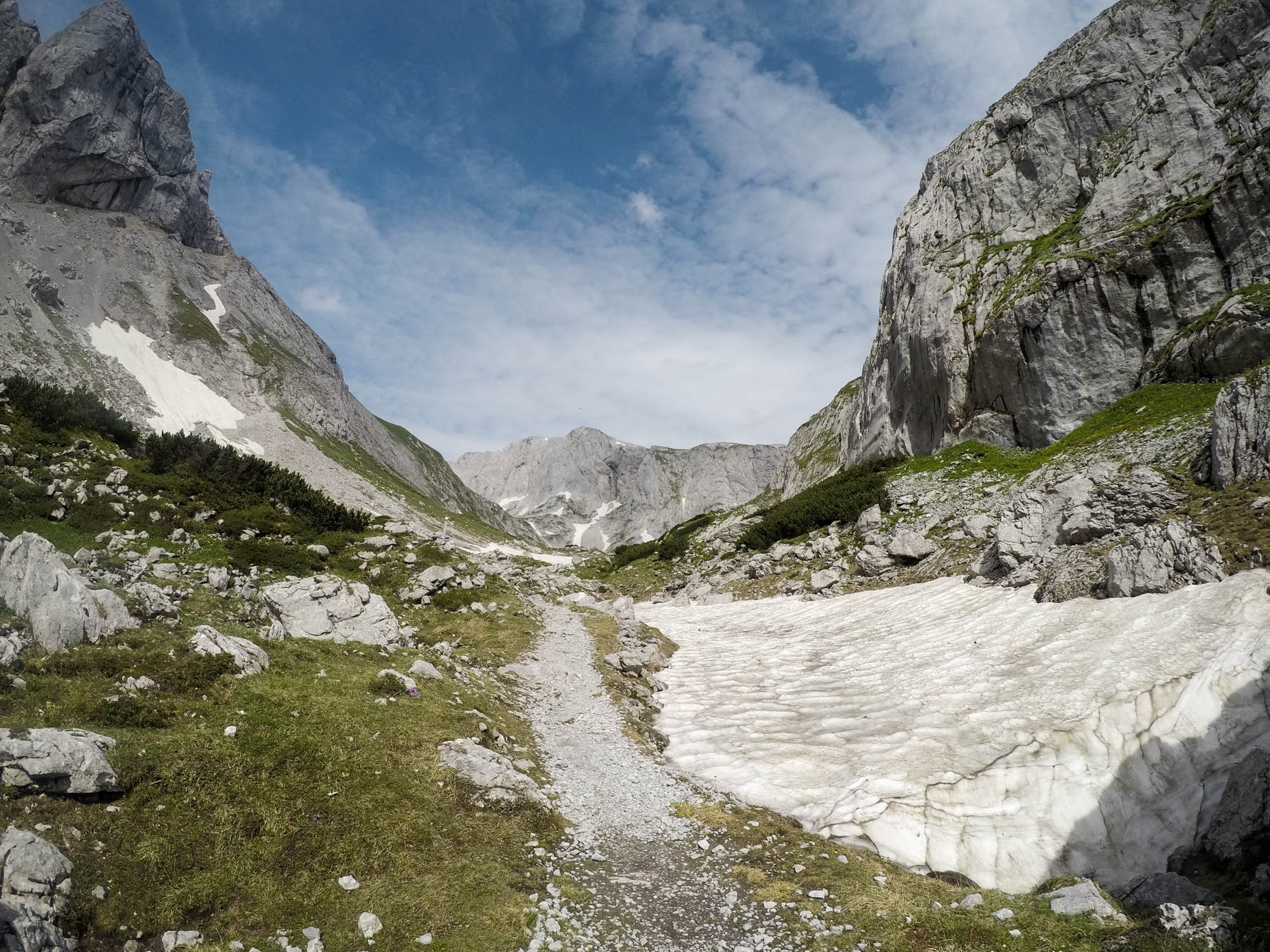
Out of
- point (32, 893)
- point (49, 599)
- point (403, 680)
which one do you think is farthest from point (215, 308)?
point (32, 893)

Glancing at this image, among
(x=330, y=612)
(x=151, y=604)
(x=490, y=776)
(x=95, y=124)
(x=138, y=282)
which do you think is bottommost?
(x=490, y=776)

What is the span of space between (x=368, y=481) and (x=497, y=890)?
396 feet

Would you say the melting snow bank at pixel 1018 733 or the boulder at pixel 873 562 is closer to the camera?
the melting snow bank at pixel 1018 733

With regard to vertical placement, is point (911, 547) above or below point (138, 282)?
below

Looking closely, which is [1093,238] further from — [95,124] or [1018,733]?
[95,124]

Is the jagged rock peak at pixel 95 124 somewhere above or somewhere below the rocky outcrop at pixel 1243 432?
above

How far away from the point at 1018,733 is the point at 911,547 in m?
21.6

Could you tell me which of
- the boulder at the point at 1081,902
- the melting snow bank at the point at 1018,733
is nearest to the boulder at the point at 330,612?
the melting snow bank at the point at 1018,733

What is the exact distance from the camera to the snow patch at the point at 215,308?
5251 inches

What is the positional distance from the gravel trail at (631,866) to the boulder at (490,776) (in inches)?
33.8

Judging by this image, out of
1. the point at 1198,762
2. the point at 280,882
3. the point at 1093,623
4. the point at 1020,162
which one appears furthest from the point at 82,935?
the point at 1020,162

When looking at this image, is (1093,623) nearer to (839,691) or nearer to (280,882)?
(839,691)

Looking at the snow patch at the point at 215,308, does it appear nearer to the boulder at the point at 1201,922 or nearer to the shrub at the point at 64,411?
the shrub at the point at 64,411

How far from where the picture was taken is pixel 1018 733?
1326 centimetres
